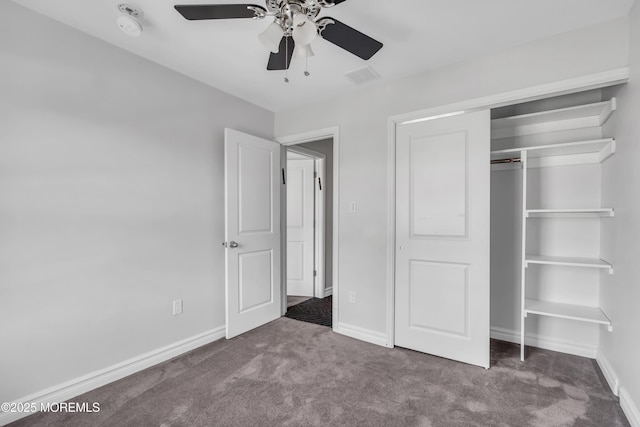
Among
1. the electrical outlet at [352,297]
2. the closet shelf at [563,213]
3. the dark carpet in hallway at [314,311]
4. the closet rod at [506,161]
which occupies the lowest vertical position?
the dark carpet in hallway at [314,311]

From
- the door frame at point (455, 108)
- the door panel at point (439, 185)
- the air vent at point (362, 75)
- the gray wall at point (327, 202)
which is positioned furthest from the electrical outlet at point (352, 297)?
the air vent at point (362, 75)

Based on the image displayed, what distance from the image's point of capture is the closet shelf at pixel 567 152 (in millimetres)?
2085

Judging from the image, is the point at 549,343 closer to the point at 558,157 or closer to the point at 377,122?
the point at 558,157

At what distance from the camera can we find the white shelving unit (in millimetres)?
2082

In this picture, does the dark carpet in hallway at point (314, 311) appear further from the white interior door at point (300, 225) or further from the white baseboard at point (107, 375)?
the white baseboard at point (107, 375)

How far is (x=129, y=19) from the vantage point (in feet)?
5.72

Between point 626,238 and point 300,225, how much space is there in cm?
332

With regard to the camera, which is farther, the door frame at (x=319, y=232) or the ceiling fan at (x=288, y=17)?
the door frame at (x=319, y=232)

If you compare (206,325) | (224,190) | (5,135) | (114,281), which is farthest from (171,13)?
(206,325)

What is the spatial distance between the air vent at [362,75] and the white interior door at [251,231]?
3.66 ft

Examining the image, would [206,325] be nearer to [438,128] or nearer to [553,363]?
[438,128]

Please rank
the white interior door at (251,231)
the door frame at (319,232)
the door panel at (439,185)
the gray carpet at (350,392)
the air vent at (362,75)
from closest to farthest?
the gray carpet at (350,392), the door panel at (439,185), the air vent at (362,75), the white interior door at (251,231), the door frame at (319,232)

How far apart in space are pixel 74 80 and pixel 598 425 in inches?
148

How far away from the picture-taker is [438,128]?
2.39 meters
